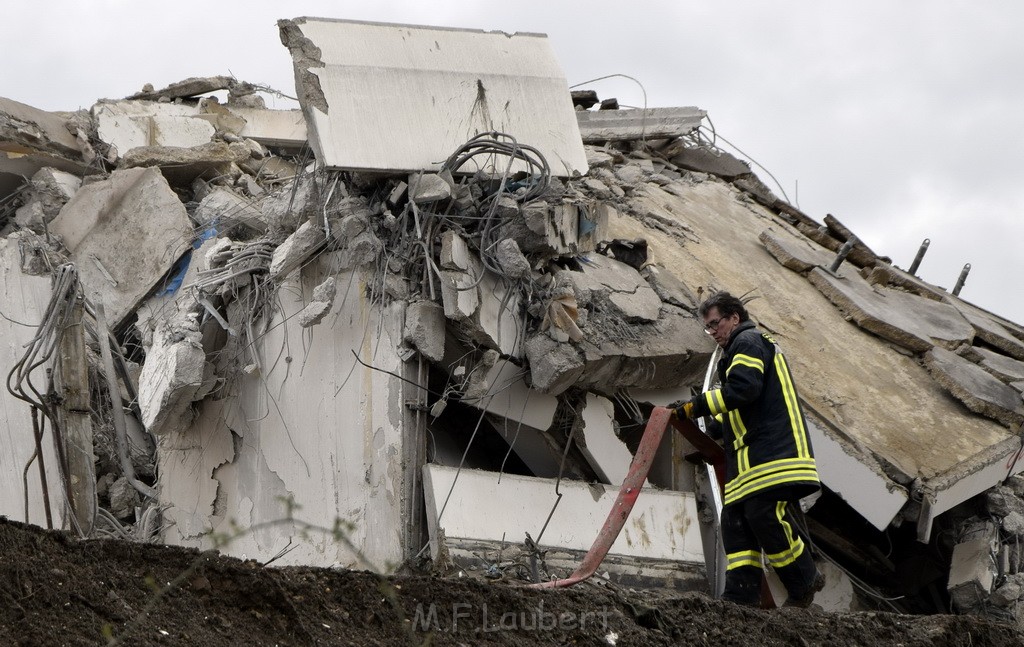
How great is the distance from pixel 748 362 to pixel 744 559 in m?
0.82

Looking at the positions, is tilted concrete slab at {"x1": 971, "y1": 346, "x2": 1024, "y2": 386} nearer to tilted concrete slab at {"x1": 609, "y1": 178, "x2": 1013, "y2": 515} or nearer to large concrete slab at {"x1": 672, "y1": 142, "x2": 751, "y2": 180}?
tilted concrete slab at {"x1": 609, "y1": 178, "x2": 1013, "y2": 515}

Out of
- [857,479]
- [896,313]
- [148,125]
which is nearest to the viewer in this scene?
[857,479]

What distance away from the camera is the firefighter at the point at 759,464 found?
5008mm

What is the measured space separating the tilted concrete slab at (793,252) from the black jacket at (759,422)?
3958 millimetres

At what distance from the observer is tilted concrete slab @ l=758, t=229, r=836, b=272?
9.03 m

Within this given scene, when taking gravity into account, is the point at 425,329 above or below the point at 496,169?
below

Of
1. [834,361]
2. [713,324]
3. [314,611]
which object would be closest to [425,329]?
[713,324]

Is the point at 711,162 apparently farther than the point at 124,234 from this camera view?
Yes

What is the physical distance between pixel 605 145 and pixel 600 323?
4.17 metres

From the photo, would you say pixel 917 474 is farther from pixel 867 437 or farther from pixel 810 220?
pixel 810 220

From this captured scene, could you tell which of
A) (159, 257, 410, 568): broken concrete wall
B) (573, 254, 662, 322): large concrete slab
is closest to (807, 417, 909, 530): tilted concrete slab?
(573, 254, 662, 322): large concrete slab

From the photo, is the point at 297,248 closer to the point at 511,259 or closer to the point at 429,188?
the point at 429,188

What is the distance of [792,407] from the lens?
5117mm

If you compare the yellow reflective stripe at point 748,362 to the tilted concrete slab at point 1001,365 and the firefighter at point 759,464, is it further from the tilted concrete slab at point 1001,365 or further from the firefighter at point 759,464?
the tilted concrete slab at point 1001,365
